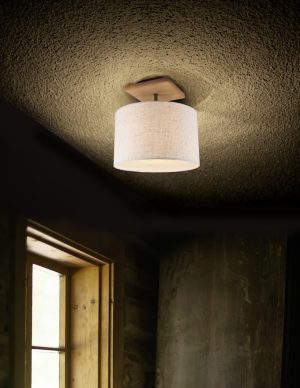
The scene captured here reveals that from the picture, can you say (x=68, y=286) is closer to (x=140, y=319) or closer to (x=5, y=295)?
(x=140, y=319)

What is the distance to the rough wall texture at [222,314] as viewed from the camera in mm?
3963

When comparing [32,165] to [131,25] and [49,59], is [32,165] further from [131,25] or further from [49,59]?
[131,25]

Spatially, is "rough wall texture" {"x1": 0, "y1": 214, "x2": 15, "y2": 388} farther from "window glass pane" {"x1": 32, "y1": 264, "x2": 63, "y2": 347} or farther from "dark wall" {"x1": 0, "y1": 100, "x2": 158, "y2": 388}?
"window glass pane" {"x1": 32, "y1": 264, "x2": 63, "y2": 347}

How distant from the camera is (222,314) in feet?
13.5

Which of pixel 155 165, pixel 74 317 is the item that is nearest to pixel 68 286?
pixel 74 317

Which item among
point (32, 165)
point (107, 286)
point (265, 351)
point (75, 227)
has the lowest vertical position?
point (265, 351)

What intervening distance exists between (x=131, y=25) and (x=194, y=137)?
540 mm

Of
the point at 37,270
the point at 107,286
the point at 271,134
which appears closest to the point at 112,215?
the point at 107,286

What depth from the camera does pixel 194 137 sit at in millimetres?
2068

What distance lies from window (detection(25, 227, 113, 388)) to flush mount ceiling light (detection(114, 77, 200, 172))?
115 centimetres

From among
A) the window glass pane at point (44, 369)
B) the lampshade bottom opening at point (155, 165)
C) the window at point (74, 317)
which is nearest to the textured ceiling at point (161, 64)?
the lampshade bottom opening at point (155, 165)

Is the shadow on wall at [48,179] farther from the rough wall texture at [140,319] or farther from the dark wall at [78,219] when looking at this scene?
the rough wall texture at [140,319]

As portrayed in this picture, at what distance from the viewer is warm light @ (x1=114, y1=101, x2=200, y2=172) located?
6.55 ft

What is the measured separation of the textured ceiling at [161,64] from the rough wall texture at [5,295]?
0.48 meters
